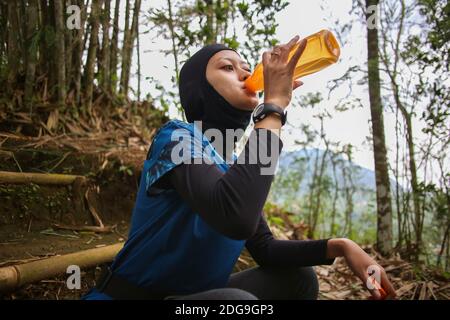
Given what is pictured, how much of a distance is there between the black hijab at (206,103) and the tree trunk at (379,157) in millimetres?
3344

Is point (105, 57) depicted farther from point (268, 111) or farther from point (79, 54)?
point (268, 111)

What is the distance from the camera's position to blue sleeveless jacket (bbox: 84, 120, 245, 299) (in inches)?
43.4

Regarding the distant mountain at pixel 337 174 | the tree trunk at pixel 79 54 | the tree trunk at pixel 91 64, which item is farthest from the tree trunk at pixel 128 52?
the distant mountain at pixel 337 174

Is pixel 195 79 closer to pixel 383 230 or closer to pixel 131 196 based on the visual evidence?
pixel 131 196

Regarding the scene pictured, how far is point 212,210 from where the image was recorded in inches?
37.9

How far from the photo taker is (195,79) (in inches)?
57.9

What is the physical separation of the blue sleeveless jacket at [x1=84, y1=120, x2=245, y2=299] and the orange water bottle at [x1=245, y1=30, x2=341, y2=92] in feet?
1.20

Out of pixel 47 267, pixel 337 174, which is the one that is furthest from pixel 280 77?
pixel 337 174

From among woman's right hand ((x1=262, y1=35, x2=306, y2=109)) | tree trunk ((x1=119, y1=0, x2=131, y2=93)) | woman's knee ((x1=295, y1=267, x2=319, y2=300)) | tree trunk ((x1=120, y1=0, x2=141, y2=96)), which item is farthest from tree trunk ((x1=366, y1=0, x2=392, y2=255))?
woman's right hand ((x1=262, y1=35, x2=306, y2=109))

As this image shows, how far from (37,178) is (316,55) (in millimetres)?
2127

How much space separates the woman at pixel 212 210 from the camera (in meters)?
0.98

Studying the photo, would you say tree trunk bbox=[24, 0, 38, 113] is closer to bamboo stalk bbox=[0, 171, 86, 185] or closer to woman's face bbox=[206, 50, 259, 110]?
bamboo stalk bbox=[0, 171, 86, 185]

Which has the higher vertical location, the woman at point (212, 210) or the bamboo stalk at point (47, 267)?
the woman at point (212, 210)

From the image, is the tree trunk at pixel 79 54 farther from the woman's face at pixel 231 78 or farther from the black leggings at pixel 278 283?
the black leggings at pixel 278 283
